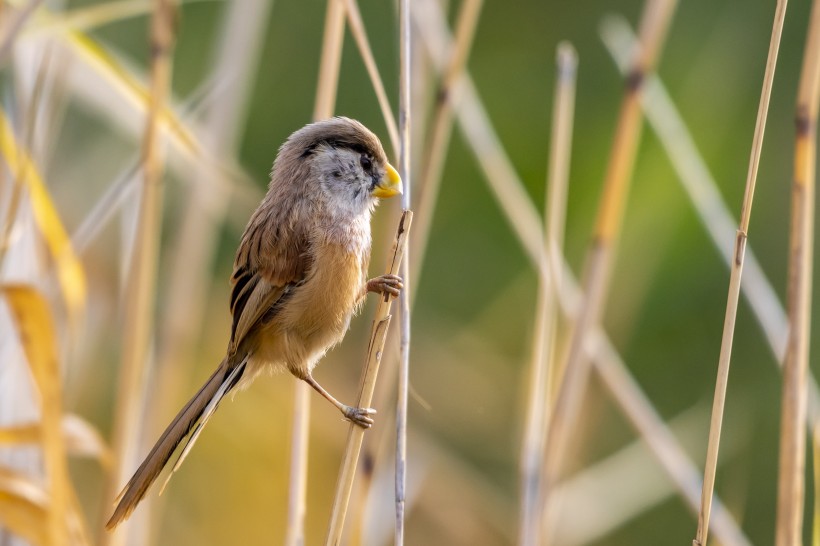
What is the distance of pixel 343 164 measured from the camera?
9.50ft

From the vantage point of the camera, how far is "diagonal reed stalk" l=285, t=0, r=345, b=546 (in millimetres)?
2619

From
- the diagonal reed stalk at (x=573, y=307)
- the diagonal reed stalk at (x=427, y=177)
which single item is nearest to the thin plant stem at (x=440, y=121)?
the diagonal reed stalk at (x=427, y=177)

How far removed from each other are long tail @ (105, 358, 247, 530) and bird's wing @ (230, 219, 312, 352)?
136mm

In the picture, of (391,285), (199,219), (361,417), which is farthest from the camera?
(199,219)

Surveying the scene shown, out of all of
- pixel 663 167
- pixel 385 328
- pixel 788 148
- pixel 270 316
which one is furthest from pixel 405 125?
pixel 788 148

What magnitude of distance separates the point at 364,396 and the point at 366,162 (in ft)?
2.92

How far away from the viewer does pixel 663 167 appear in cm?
453

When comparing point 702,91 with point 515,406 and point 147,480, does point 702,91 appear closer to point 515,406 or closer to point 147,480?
point 515,406

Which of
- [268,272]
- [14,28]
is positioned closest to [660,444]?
[268,272]

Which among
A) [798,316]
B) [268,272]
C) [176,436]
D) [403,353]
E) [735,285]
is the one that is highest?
[268,272]

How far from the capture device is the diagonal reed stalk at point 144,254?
2.67 meters

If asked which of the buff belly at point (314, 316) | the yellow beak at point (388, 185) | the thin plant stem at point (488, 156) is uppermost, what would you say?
the thin plant stem at point (488, 156)

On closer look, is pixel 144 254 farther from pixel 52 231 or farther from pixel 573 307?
pixel 573 307

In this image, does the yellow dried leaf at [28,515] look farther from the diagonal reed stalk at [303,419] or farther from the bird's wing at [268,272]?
the bird's wing at [268,272]
